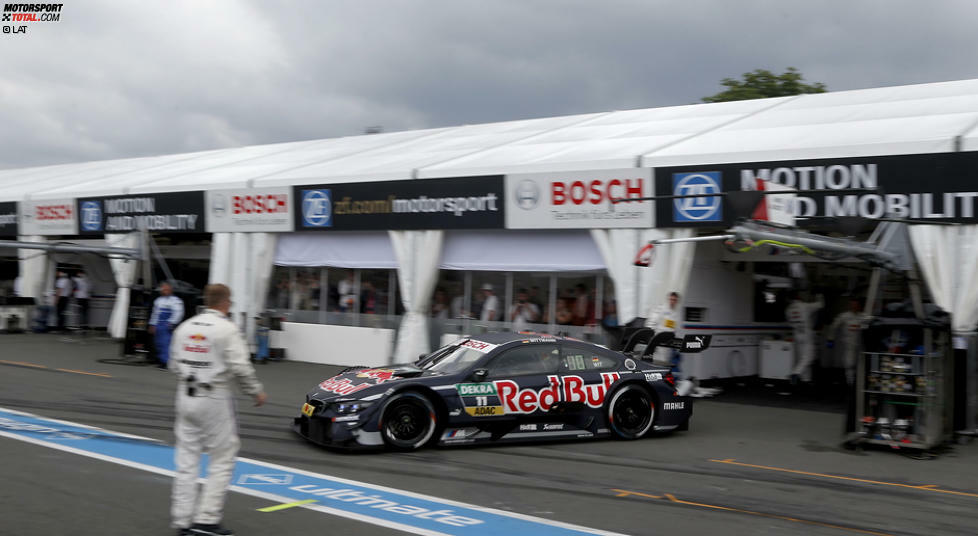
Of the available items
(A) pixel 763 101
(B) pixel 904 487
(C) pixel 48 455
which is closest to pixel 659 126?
(A) pixel 763 101

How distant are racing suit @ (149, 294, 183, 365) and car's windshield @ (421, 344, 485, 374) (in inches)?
331

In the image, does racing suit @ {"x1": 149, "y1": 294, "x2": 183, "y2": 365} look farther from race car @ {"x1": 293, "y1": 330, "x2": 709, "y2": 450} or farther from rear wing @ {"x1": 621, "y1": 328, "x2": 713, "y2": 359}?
rear wing @ {"x1": 621, "y1": 328, "x2": 713, "y2": 359}

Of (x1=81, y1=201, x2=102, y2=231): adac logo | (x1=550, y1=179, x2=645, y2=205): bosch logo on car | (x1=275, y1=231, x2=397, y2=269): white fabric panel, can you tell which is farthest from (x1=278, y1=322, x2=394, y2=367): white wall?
(x1=81, y1=201, x2=102, y2=231): adac logo

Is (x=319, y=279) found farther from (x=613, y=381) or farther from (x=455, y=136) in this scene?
(x=613, y=381)

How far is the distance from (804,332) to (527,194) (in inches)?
221

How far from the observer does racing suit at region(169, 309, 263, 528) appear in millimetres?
5793

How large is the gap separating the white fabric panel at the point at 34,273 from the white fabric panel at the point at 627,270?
18.2 meters

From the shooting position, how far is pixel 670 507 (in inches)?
290

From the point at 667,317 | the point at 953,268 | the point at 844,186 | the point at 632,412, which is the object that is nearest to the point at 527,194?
the point at 667,317

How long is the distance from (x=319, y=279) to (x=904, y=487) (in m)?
14.2

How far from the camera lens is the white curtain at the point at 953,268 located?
37.7ft

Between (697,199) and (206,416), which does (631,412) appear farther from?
(206,416)

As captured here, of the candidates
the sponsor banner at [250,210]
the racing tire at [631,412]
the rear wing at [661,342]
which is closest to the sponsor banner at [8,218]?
the sponsor banner at [250,210]

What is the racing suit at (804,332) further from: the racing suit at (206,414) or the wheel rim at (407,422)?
the racing suit at (206,414)
